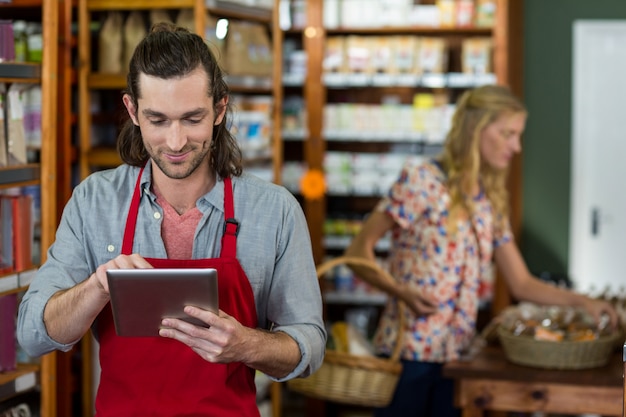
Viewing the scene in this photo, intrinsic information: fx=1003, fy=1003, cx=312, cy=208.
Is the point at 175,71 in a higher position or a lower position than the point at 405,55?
lower

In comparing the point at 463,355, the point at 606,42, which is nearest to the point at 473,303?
the point at 463,355

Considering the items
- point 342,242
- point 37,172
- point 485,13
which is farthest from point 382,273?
point 485,13

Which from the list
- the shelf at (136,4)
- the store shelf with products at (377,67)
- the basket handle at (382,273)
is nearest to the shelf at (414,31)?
the store shelf with products at (377,67)

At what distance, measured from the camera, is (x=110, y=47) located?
451 centimetres

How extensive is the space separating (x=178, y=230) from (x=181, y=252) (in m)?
0.05

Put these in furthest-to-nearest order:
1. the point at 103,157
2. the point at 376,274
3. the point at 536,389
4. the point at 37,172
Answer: the point at 103,157
the point at 376,274
the point at 536,389
the point at 37,172

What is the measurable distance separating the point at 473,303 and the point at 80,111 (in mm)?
1942

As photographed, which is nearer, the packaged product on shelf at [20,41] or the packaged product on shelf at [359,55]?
the packaged product on shelf at [20,41]

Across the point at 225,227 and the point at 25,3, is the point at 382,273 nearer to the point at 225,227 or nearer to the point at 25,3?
the point at 225,227

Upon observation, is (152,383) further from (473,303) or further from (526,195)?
(526,195)

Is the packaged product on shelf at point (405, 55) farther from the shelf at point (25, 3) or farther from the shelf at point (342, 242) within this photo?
the shelf at point (25, 3)

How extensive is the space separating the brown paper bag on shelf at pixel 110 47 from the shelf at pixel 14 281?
1416mm

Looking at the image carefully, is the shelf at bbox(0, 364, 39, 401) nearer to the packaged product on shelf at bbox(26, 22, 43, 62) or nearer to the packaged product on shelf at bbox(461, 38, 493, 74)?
the packaged product on shelf at bbox(26, 22, 43, 62)

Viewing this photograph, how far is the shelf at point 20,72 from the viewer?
3170 mm
